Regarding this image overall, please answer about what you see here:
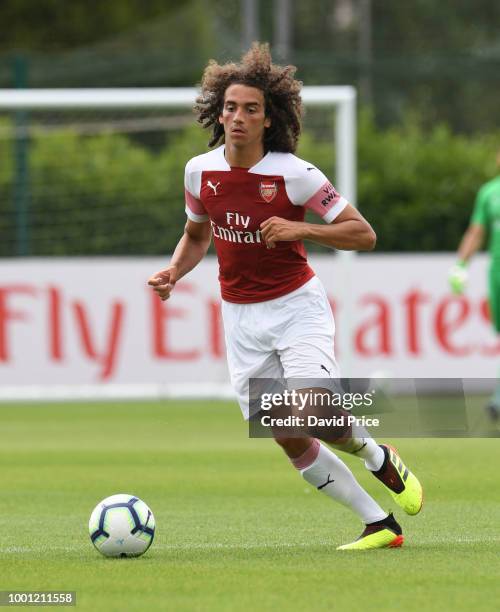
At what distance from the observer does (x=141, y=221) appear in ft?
64.8

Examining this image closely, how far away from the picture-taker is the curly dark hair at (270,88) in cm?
743

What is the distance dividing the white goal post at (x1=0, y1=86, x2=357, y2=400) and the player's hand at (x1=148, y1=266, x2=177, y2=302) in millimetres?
8264

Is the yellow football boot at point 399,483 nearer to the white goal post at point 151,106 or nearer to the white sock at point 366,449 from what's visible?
the white sock at point 366,449

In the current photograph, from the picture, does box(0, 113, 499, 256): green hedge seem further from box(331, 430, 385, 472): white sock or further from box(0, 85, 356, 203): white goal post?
box(331, 430, 385, 472): white sock

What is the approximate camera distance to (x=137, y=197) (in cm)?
1991

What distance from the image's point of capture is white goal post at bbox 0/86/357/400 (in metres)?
16.3

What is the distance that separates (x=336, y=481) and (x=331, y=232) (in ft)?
3.93

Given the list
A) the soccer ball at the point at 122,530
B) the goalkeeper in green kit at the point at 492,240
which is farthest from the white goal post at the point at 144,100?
the soccer ball at the point at 122,530

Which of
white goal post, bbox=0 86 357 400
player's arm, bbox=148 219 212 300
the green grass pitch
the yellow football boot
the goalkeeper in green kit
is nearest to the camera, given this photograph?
the green grass pitch

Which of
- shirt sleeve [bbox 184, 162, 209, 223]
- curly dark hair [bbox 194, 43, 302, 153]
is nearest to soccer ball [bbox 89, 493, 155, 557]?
shirt sleeve [bbox 184, 162, 209, 223]

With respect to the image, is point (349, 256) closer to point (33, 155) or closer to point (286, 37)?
point (33, 155)

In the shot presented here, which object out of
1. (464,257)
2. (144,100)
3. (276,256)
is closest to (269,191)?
(276,256)

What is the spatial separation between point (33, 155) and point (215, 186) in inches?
506

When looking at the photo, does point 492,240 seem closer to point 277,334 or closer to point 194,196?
point 194,196
